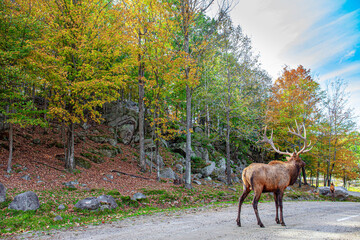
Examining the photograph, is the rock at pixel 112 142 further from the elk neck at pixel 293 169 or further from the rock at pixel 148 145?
the elk neck at pixel 293 169

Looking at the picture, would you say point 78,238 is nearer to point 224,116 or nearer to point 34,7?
point 34,7

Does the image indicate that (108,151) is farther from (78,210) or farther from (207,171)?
(78,210)

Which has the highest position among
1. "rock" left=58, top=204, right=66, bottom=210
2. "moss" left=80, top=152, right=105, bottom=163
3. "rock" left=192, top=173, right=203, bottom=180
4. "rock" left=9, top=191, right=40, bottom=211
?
"moss" left=80, top=152, right=105, bottom=163

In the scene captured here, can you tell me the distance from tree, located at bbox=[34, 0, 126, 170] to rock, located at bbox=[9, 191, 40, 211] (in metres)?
4.99

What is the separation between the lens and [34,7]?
11.6m

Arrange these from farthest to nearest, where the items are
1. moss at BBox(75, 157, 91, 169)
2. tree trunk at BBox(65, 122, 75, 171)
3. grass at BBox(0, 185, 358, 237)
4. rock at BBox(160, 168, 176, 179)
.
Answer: rock at BBox(160, 168, 176, 179) < moss at BBox(75, 157, 91, 169) < tree trunk at BBox(65, 122, 75, 171) < grass at BBox(0, 185, 358, 237)

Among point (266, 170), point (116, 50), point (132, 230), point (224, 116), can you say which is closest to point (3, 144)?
point (116, 50)

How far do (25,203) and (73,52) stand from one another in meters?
8.23

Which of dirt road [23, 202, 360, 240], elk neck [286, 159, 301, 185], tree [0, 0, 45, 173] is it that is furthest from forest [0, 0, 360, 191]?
dirt road [23, 202, 360, 240]

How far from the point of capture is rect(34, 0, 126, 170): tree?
37.2ft

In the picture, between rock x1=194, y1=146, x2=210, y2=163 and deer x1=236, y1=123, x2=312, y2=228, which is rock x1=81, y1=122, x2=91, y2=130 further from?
deer x1=236, y1=123, x2=312, y2=228

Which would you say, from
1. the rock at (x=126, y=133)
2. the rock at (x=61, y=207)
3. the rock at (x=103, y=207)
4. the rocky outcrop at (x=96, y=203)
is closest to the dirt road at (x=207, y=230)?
the rock at (x=103, y=207)

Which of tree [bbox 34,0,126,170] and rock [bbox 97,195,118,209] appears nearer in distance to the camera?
rock [bbox 97,195,118,209]

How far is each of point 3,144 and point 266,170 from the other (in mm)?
14771
